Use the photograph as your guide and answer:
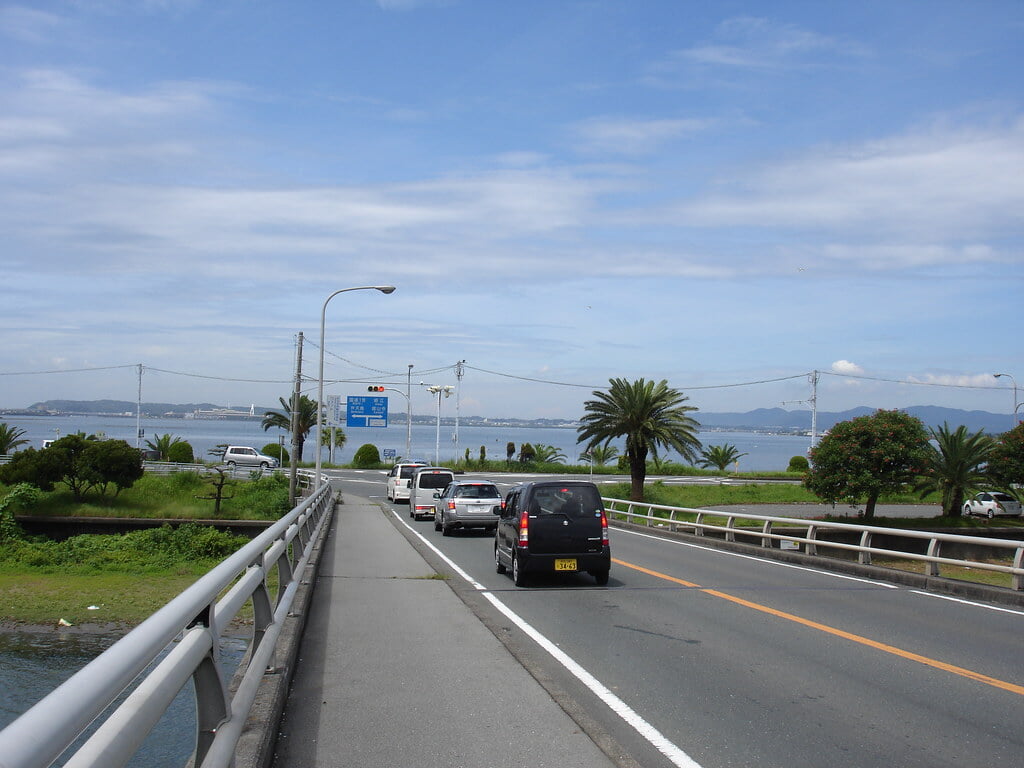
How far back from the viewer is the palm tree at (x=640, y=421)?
40.5m

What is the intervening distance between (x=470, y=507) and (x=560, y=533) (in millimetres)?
11680

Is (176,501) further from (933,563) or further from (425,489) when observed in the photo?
(933,563)

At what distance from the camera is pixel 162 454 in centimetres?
7262

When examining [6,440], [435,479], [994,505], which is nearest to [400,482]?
[435,479]

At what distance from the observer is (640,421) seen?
4050 cm

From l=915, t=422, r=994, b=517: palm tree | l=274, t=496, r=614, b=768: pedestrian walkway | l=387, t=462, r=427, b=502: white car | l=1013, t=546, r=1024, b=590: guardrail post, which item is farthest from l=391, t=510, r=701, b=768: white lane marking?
l=387, t=462, r=427, b=502: white car

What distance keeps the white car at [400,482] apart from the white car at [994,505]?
27968 mm

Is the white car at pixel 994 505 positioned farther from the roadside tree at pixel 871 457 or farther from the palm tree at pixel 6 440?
the palm tree at pixel 6 440

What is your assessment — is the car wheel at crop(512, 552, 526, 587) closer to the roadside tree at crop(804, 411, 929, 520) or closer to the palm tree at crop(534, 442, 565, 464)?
the roadside tree at crop(804, 411, 929, 520)

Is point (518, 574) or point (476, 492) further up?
point (476, 492)

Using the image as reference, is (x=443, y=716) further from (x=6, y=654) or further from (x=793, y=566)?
(x=793, y=566)

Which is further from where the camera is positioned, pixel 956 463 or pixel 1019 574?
pixel 956 463

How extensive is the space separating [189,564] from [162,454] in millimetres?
→ 50248

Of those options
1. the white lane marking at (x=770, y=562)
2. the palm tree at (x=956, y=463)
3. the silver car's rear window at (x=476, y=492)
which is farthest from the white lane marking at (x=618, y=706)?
the palm tree at (x=956, y=463)
